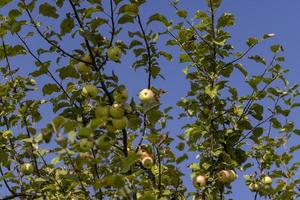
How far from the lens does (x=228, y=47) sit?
21.0ft

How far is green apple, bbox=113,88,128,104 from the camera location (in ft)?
15.7

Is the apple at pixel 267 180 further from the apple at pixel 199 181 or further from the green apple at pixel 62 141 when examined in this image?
the green apple at pixel 62 141

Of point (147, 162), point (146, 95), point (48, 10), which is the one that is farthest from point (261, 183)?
point (48, 10)

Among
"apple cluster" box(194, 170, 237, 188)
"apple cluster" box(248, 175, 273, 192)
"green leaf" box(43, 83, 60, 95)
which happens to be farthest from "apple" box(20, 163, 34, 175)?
"apple cluster" box(248, 175, 273, 192)

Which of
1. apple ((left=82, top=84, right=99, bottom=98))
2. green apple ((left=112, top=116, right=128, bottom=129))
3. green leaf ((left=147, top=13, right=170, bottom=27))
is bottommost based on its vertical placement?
green apple ((left=112, top=116, right=128, bottom=129))

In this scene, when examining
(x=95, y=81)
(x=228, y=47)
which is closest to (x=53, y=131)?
(x=95, y=81)

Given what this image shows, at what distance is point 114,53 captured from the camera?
5.00m

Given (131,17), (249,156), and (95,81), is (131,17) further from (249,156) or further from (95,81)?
(249,156)

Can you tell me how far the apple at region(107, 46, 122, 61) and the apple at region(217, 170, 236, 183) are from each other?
70.2 inches

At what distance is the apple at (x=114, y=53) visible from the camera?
5.00m

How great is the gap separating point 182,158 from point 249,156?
47.0 inches

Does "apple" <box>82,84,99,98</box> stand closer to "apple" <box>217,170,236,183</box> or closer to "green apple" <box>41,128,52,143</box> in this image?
"apple" <box>217,170,236,183</box>

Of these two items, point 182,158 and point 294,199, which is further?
point 294,199

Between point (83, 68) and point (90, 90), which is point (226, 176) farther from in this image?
point (83, 68)
